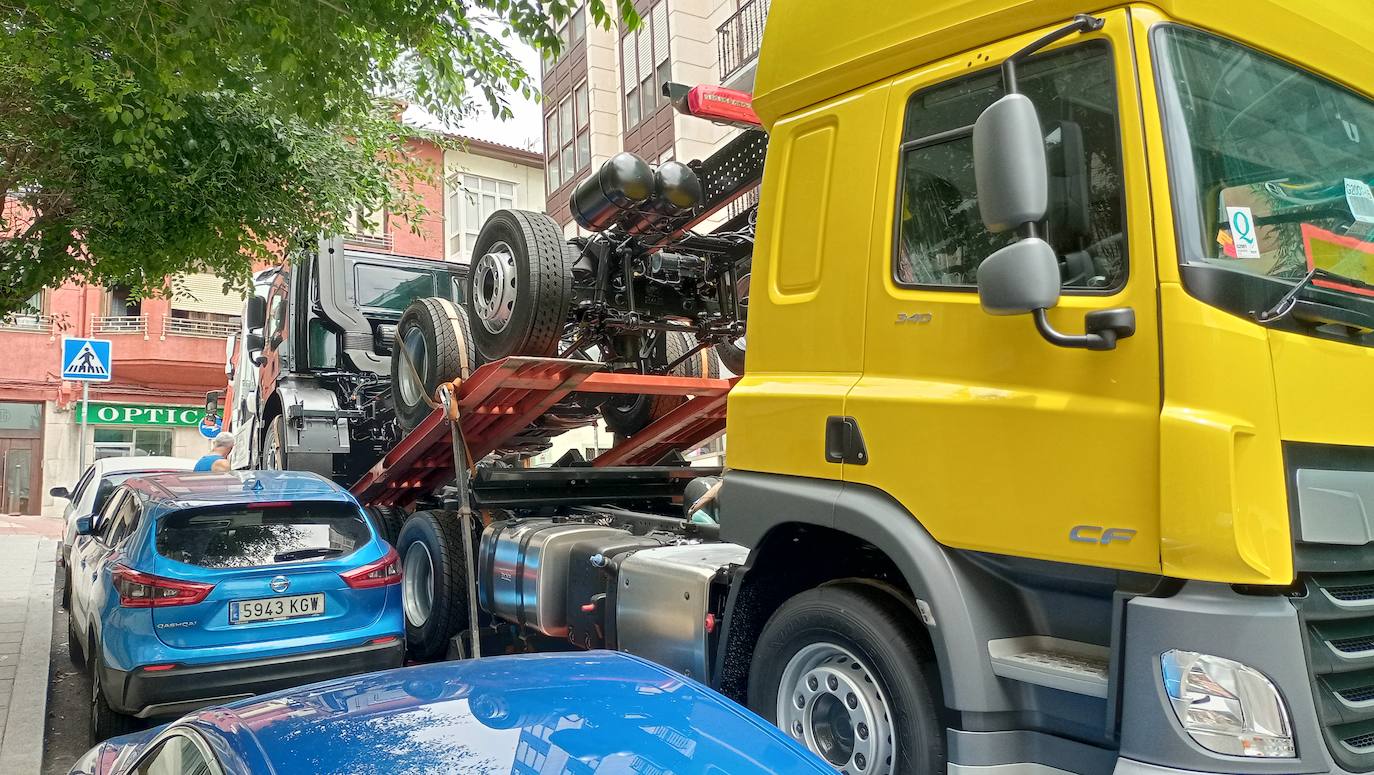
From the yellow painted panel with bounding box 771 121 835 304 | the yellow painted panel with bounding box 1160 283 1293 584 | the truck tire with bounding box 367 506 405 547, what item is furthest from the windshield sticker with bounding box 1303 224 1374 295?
the truck tire with bounding box 367 506 405 547

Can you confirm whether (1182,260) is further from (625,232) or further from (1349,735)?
(625,232)

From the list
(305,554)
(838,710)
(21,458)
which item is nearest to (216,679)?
(305,554)

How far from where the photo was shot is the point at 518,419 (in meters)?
6.29

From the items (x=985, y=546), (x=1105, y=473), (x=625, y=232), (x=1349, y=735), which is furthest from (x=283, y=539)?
(x=1349, y=735)

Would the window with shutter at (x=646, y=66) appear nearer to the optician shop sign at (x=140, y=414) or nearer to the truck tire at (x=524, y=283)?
the optician shop sign at (x=140, y=414)

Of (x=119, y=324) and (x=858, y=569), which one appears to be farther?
(x=119, y=324)

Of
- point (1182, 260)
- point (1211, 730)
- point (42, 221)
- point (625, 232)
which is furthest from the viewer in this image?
point (42, 221)

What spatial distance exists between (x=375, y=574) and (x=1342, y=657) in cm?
474

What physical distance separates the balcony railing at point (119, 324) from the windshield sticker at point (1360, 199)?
29.7 metres

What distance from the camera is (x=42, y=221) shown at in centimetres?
881

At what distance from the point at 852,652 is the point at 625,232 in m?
3.04

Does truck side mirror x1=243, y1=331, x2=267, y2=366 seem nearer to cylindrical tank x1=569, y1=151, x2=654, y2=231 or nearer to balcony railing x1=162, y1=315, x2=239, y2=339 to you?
cylindrical tank x1=569, y1=151, x2=654, y2=231

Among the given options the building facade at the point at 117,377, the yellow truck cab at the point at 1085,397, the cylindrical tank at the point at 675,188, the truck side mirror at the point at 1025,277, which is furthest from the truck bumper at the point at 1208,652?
the building facade at the point at 117,377

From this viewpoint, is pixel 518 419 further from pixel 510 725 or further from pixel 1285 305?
pixel 1285 305
